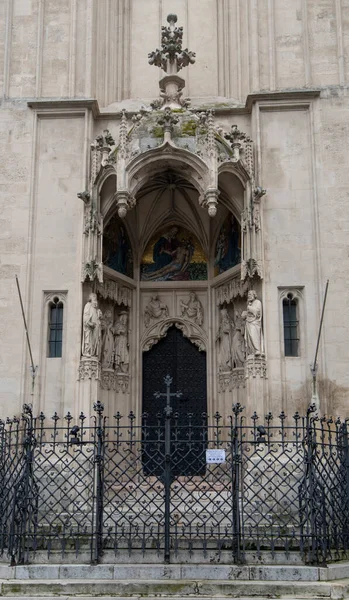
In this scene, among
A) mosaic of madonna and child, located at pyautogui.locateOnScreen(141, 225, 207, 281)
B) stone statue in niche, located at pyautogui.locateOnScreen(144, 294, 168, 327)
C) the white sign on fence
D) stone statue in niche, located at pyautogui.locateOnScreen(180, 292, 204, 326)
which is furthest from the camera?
mosaic of madonna and child, located at pyautogui.locateOnScreen(141, 225, 207, 281)

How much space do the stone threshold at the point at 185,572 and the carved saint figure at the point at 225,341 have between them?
7.82 m

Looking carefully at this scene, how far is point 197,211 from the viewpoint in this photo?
1889cm

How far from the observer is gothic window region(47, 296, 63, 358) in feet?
54.4

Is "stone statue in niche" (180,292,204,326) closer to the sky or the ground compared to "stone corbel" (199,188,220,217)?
closer to the ground

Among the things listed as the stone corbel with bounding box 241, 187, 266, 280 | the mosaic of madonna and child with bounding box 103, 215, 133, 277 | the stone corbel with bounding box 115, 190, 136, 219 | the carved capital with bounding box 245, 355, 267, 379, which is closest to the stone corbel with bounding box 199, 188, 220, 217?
the stone corbel with bounding box 241, 187, 266, 280

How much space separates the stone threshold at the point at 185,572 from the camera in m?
10.0

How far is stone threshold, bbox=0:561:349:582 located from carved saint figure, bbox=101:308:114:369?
7.44m

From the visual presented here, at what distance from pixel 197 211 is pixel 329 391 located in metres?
6.04

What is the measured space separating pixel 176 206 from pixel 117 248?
2038 millimetres

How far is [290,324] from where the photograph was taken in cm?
1647

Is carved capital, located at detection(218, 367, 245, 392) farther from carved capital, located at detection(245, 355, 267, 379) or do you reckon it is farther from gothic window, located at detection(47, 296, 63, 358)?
gothic window, located at detection(47, 296, 63, 358)

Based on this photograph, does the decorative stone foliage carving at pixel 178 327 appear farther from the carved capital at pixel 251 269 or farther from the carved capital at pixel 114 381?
the carved capital at pixel 251 269

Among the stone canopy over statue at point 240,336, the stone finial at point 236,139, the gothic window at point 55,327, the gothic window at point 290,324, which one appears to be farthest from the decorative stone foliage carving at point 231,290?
the gothic window at point 55,327

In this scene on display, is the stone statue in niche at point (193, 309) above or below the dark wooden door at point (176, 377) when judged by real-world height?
above
